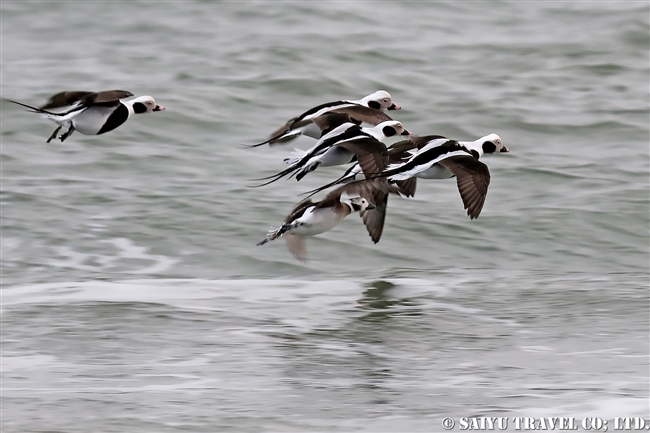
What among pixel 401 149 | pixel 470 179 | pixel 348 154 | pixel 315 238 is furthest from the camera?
pixel 315 238

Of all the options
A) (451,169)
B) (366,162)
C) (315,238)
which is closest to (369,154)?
(366,162)

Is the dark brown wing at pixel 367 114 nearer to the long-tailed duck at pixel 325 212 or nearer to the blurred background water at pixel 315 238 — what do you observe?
the long-tailed duck at pixel 325 212

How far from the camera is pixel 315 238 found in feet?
29.2

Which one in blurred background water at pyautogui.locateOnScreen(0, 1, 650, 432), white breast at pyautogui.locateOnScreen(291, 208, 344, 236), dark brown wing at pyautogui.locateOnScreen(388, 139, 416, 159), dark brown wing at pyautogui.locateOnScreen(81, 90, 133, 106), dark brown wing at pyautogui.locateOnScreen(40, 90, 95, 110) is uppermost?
dark brown wing at pyautogui.locateOnScreen(81, 90, 133, 106)

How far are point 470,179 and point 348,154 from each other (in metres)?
0.66

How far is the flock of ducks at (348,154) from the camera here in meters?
5.84

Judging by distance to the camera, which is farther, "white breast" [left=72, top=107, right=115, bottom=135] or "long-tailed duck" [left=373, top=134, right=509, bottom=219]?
"white breast" [left=72, top=107, right=115, bottom=135]

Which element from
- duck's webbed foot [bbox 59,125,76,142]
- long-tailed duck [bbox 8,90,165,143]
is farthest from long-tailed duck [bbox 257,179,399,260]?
duck's webbed foot [bbox 59,125,76,142]

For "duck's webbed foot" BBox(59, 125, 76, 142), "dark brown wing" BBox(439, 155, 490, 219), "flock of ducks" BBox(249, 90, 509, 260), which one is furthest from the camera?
"duck's webbed foot" BBox(59, 125, 76, 142)

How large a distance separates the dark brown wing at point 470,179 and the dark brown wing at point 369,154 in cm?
30

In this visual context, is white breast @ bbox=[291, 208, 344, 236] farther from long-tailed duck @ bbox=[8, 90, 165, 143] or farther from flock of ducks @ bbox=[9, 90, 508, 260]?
long-tailed duck @ bbox=[8, 90, 165, 143]

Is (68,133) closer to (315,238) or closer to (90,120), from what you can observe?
(90,120)

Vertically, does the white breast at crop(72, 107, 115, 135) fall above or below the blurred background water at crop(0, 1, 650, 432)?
above

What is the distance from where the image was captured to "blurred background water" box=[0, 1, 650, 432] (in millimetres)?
5156
